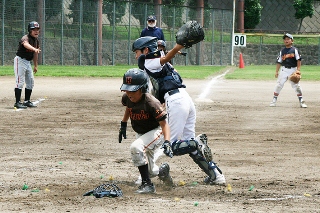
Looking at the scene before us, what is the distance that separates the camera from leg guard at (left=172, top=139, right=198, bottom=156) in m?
7.74

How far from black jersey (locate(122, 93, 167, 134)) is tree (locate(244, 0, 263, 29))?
47.8 meters

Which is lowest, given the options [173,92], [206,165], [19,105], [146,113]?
[19,105]

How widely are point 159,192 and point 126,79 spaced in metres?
1.25

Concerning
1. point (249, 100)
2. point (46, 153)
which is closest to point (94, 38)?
point (249, 100)

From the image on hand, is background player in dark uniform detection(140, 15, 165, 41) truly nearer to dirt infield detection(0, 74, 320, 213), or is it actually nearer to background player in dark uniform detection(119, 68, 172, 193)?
dirt infield detection(0, 74, 320, 213)

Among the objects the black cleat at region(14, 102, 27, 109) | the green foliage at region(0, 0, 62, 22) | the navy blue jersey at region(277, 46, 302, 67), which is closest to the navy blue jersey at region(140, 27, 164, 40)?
the black cleat at region(14, 102, 27, 109)

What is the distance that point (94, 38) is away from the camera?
119ft

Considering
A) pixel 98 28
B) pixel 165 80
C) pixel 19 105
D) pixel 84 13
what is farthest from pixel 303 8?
pixel 165 80

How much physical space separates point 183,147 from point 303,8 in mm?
52801

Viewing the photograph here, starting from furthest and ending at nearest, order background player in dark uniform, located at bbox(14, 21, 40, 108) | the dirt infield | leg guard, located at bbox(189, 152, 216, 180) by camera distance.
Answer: background player in dark uniform, located at bbox(14, 21, 40, 108) → leg guard, located at bbox(189, 152, 216, 180) → the dirt infield

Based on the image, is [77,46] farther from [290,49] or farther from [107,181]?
[107,181]

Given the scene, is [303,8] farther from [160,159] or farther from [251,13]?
[160,159]

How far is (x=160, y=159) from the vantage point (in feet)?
31.4

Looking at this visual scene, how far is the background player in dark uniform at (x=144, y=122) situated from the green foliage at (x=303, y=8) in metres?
52.4
